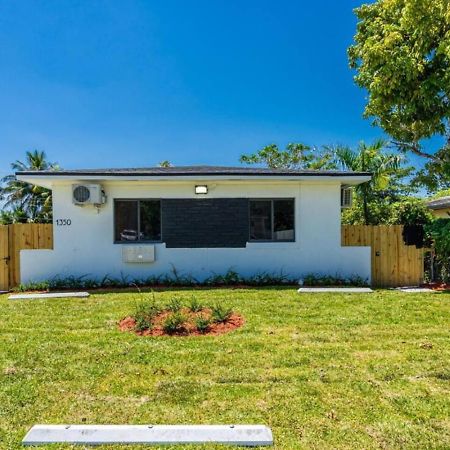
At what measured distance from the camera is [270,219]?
10016 mm

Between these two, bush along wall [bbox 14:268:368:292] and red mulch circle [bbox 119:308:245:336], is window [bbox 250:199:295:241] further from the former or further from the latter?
red mulch circle [bbox 119:308:245:336]

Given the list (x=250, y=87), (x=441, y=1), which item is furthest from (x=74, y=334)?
(x=250, y=87)

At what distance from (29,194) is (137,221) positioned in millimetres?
24244

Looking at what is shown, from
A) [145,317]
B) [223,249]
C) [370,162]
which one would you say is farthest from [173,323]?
[370,162]

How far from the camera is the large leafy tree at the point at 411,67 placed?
6.83m

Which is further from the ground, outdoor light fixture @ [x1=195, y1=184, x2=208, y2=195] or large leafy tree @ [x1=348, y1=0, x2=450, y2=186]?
large leafy tree @ [x1=348, y1=0, x2=450, y2=186]

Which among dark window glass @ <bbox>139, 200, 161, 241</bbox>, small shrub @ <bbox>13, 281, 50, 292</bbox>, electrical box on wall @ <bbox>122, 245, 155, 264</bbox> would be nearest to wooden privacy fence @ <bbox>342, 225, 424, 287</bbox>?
dark window glass @ <bbox>139, 200, 161, 241</bbox>

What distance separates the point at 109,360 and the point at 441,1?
7.63 meters

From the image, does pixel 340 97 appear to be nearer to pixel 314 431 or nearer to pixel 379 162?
pixel 379 162

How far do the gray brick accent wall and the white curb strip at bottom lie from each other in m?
7.15

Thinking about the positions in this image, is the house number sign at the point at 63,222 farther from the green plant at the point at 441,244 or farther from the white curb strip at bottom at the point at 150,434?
the green plant at the point at 441,244

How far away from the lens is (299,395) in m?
3.41

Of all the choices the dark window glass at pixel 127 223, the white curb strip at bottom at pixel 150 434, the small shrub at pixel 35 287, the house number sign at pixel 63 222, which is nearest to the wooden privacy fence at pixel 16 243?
the house number sign at pixel 63 222

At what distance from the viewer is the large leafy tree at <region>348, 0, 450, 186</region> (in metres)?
6.83
